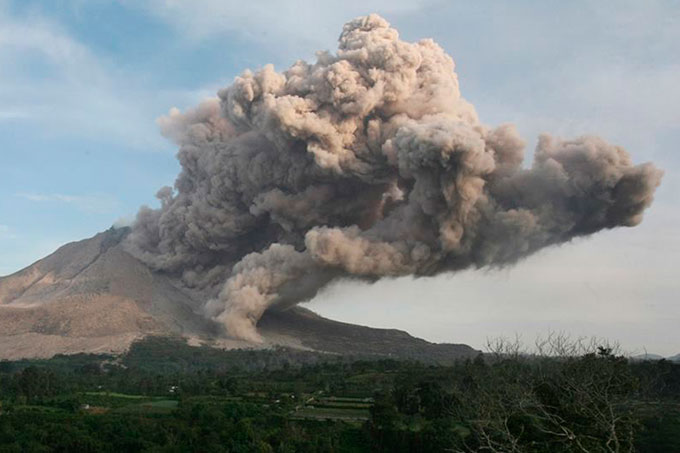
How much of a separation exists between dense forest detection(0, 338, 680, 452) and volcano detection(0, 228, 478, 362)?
10.3m

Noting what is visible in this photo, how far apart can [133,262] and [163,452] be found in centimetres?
4489

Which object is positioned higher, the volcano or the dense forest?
the volcano

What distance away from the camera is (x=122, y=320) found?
6219cm

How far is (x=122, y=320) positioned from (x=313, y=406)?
32.1 metres

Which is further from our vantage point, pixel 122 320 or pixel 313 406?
pixel 122 320

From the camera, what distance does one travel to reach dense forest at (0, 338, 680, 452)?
21703mm

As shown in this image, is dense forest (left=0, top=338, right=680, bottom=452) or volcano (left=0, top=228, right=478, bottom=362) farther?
volcano (left=0, top=228, right=478, bottom=362)

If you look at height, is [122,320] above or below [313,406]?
above

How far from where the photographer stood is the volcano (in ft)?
192

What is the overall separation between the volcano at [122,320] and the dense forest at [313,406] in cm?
1032

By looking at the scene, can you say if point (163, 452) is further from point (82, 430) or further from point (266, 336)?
point (266, 336)

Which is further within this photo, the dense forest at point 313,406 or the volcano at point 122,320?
the volcano at point 122,320

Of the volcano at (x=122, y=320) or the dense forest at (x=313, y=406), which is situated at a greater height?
the volcano at (x=122, y=320)

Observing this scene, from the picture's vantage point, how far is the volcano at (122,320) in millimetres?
58656
